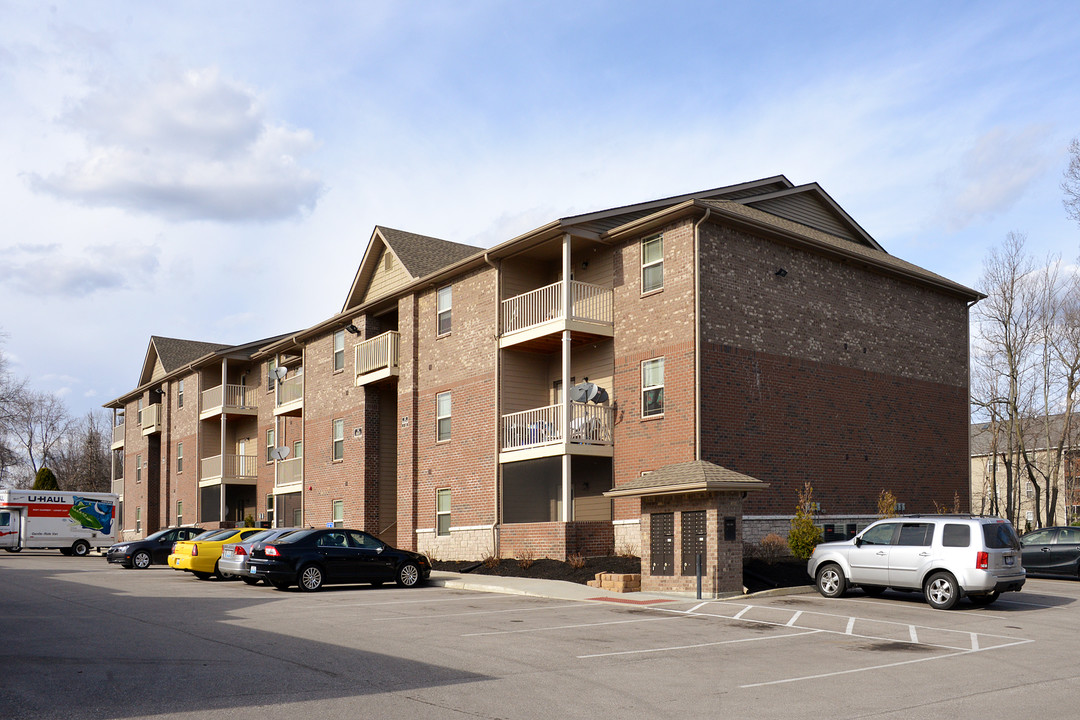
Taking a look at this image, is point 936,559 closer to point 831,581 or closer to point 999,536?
point 999,536

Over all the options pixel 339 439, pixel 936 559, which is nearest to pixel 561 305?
pixel 936 559

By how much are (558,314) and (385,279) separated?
1109 cm


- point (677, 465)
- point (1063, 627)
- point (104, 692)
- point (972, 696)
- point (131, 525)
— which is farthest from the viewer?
→ point (131, 525)

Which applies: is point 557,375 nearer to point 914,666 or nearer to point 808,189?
point 808,189

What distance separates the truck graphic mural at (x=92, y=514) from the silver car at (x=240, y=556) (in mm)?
23250

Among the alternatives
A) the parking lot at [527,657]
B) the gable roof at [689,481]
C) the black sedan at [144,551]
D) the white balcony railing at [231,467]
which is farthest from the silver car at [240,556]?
the white balcony railing at [231,467]

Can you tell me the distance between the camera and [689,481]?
20.0 meters

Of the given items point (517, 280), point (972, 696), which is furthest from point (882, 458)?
point (972, 696)

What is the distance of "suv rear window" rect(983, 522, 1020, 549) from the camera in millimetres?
17859

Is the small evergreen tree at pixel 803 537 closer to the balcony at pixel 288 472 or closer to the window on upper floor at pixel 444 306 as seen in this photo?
the window on upper floor at pixel 444 306

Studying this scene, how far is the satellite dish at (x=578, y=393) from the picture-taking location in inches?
975

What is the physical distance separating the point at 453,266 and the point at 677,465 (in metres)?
10.7

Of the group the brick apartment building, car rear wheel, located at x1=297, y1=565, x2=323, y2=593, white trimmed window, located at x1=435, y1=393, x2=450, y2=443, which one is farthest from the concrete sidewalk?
white trimmed window, located at x1=435, y1=393, x2=450, y2=443

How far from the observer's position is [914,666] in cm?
1191
